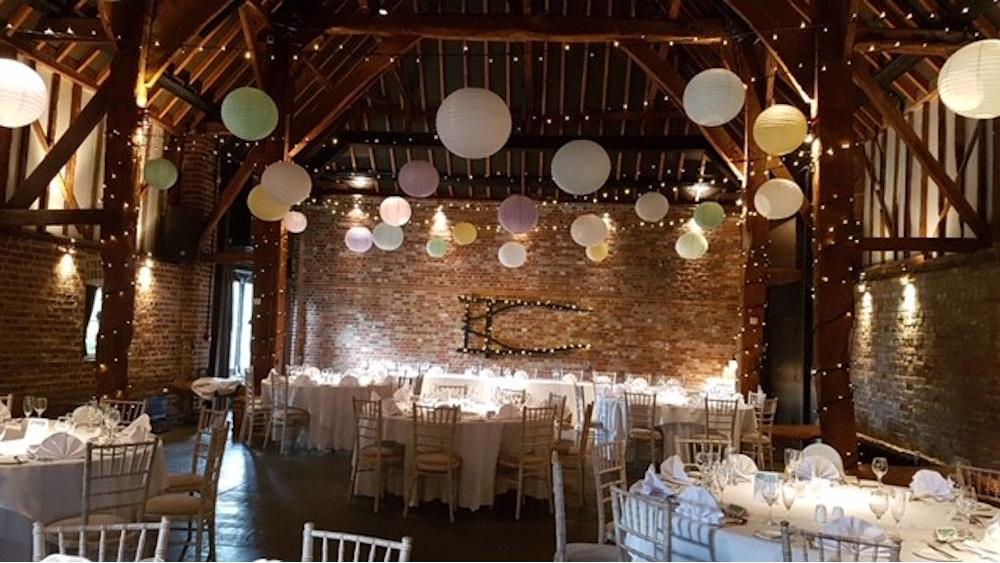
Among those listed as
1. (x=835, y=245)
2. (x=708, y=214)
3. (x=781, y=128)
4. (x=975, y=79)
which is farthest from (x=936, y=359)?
(x=975, y=79)

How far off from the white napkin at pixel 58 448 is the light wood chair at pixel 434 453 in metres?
2.77

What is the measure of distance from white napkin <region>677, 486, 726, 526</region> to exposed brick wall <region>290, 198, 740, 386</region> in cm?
1096

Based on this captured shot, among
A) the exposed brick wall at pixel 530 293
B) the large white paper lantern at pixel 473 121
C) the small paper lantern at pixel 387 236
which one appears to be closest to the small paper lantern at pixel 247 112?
the large white paper lantern at pixel 473 121

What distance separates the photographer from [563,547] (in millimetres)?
4266

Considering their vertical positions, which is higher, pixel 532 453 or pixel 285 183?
pixel 285 183

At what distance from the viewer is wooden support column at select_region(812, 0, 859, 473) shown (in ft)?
23.4

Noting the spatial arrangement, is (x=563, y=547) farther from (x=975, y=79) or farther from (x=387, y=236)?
(x=387, y=236)

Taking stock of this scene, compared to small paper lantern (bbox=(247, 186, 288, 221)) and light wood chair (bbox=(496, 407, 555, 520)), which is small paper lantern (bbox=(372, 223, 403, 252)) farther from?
light wood chair (bbox=(496, 407, 555, 520))

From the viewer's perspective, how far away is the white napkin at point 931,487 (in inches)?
161

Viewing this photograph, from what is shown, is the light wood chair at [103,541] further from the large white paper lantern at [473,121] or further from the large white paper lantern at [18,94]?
the large white paper lantern at [473,121]

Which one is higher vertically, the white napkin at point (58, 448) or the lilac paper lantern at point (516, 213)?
the lilac paper lantern at point (516, 213)

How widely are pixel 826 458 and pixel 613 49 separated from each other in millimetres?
10220

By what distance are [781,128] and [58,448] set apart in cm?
611

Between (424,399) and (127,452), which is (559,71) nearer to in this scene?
(424,399)
